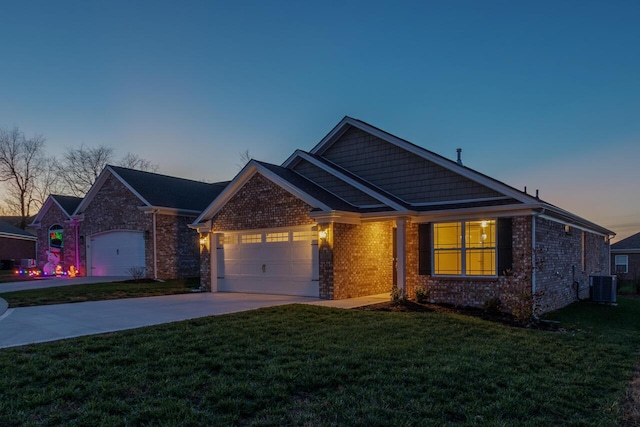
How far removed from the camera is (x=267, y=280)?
1465cm

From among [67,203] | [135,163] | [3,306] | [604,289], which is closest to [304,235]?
[3,306]

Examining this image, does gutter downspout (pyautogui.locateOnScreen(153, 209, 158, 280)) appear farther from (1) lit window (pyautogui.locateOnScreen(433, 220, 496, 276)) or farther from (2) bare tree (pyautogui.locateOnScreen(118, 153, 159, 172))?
(2) bare tree (pyautogui.locateOnScreen(118, 153, 159, 172))

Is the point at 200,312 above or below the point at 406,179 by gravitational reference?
below

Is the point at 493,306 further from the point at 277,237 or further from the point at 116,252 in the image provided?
the point at 116,252

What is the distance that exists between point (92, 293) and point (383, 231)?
35.1ft

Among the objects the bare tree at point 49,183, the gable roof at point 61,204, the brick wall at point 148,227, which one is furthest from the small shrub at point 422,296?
the bare tree at point 49,183

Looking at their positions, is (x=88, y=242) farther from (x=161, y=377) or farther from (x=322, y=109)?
(x=161, y=377)

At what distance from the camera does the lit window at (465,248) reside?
1154 centimetres

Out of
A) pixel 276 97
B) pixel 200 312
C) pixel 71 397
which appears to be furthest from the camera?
pixel 276 97

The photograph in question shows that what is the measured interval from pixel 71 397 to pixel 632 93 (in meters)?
19.0

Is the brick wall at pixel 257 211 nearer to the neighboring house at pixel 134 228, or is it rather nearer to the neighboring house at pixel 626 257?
the neighboring house at pixel 134 228

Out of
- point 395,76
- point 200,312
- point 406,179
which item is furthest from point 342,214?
point 395,76

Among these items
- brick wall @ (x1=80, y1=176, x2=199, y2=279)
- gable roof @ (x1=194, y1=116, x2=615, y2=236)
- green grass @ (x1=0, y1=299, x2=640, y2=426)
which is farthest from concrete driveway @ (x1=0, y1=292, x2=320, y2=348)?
brick wall @ (x1=80, y1=176, x2=199, y2=279)

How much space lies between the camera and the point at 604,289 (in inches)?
569
